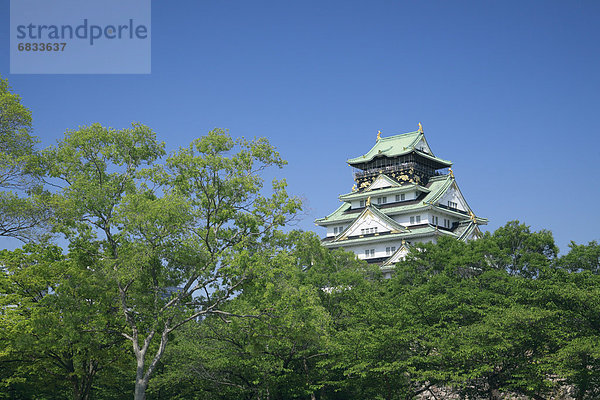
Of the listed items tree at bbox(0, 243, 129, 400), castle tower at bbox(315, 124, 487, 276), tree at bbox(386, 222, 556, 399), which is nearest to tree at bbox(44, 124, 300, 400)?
tree at bbox(0, 243, 129, 400)

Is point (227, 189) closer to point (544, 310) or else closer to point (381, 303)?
point (381, 303)

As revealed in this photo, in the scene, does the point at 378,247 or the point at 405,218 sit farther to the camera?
the point at 405,218

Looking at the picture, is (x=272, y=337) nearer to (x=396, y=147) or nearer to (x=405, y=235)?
(x=405, y=235)

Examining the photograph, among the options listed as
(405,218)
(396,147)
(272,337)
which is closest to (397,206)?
(405,218)

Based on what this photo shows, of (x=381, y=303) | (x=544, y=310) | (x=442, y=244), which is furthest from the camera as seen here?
(x=442, y=244)

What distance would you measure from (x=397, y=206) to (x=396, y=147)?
23.4ft

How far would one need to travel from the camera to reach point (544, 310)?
26.0 m

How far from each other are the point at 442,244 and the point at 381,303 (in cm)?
839

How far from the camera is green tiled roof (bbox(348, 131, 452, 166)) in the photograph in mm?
59812

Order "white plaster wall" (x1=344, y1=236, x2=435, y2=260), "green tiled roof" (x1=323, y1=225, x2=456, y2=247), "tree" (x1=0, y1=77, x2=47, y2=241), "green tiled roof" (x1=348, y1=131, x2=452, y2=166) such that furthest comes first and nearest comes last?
"green tiled roof" (x1=348, y1=131, x2=452, y2=166)
"white plaster wall" (x1=344, y1=236, x2=435, y2=260)
"green tiled roof" (x1=323, y1=225, x2=456, y2=247)
"tree" (x1=0, y1=77, x2=47, y2=241)

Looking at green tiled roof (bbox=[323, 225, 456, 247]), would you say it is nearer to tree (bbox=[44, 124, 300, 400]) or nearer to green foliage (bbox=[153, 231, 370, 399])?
green foliage (bbox=[153, 231, 370, 399])

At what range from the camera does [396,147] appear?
61219 millimetres

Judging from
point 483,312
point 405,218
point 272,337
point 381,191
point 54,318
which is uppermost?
point 381,191

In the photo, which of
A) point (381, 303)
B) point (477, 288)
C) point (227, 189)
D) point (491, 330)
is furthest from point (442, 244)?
point (227, 189)
